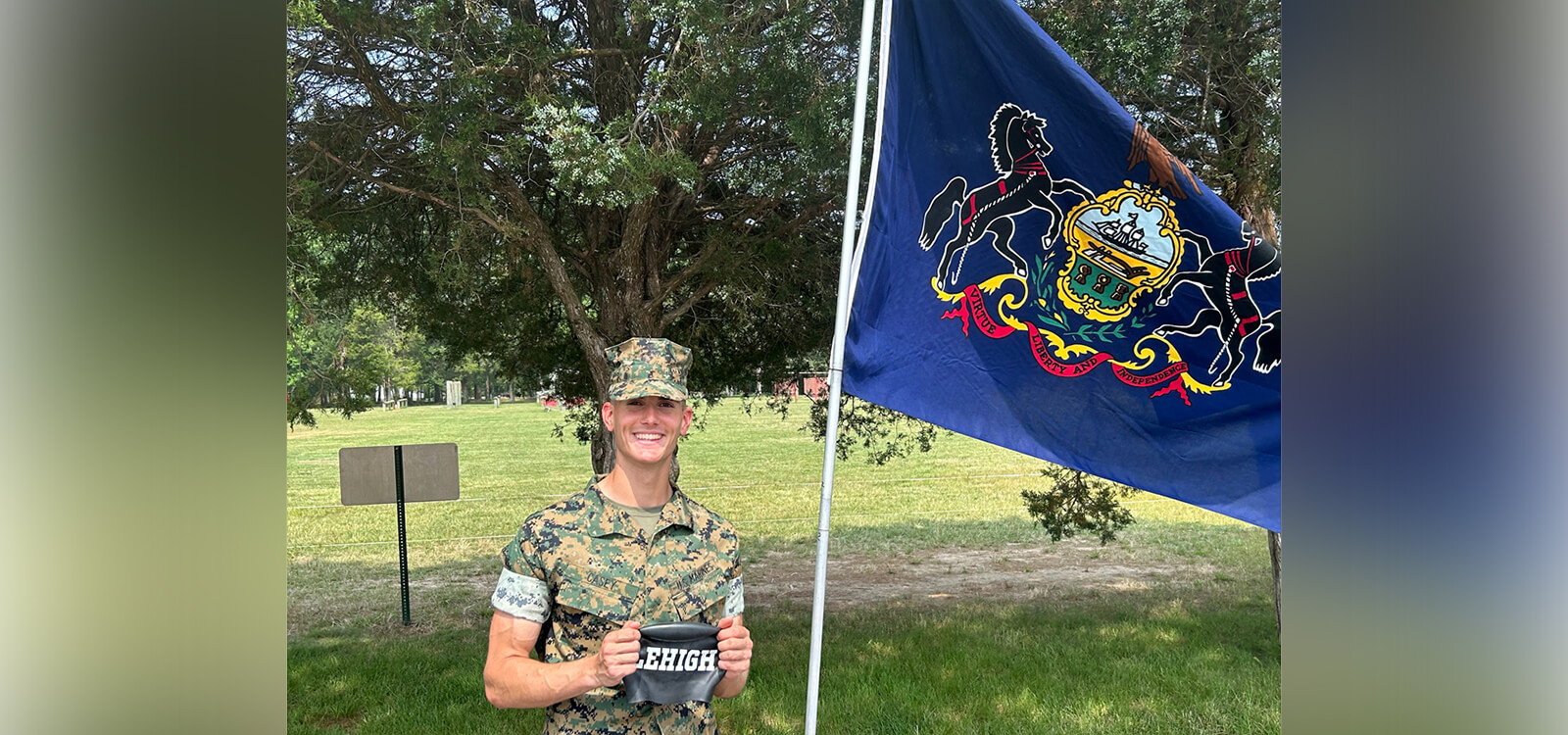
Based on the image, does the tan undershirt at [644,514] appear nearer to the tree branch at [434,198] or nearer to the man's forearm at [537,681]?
the man's forearm at [537,681]

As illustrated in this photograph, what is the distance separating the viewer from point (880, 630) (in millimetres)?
8984

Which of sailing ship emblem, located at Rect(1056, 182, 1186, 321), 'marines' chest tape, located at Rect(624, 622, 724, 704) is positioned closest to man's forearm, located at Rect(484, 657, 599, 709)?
'marines' chest tape, located at Rect(624, 622, 724, 704)

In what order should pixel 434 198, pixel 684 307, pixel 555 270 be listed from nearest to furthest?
1. pixel 434 198
2. pixel 555 270
3. pixel 684 307

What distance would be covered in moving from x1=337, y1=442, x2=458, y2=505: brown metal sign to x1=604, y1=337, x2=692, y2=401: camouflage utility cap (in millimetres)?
6977

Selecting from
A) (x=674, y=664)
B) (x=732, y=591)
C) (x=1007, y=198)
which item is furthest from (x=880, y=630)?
(x=674, y=664)

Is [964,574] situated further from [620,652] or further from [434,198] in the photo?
[620,652]

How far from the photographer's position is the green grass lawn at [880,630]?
6.50 meters

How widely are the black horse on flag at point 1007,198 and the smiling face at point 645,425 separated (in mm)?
1519

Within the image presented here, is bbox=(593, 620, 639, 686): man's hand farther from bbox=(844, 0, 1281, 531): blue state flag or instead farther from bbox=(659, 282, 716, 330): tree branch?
bbox=(659, 282, 716, 330): tree branch

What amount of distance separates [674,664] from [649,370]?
699mm

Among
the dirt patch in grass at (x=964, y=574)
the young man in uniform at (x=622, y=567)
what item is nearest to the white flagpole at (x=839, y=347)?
the young man in uniform at (x=622, y=567)
